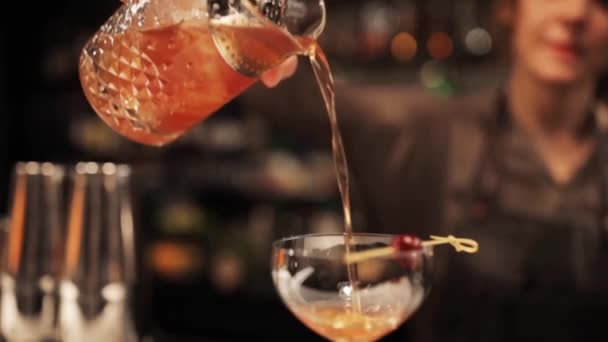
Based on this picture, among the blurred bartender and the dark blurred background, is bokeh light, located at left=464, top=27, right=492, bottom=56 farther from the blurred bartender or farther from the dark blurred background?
the blurred bartender

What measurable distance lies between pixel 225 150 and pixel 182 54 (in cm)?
363

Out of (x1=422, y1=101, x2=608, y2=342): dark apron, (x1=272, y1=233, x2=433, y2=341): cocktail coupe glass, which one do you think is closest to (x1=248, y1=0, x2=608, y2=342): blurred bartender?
(x1=422, y1=101, x2=608, y2=342): dark apron

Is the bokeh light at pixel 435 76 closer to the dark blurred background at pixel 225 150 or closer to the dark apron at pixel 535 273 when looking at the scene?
the dark blurred background at pixel 225 150

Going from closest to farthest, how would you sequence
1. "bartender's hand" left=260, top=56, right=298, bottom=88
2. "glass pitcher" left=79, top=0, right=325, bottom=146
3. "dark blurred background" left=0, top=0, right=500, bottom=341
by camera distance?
"glass pitcher" left=79, top=0, right=325, bottom=146 < "bartender's hand" left=260, top=56, right=298, bottom=88 < "dark blurred background" left=0, top=0, right=500, bottom=341

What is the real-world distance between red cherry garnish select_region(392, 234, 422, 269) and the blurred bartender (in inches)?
53.9

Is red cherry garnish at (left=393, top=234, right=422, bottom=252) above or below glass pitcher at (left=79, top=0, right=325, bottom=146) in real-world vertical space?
below

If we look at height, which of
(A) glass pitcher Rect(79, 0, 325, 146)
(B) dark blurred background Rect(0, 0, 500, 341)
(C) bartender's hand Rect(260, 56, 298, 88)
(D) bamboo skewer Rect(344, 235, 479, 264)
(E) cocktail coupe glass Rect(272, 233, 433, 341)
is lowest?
(B) dark blurred background Rect(0, 0, 500, 341)

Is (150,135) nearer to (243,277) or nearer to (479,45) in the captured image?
(479,45)

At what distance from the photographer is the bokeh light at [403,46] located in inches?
147

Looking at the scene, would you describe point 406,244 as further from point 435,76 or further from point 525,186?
point 435,76

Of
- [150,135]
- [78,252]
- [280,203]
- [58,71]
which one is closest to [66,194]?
[78,252]

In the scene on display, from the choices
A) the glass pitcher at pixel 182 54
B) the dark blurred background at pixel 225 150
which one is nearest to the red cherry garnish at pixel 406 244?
the glass pitcher at pixel 182 54

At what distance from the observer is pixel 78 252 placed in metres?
1.47

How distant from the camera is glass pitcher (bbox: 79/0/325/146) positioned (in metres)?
1.00
